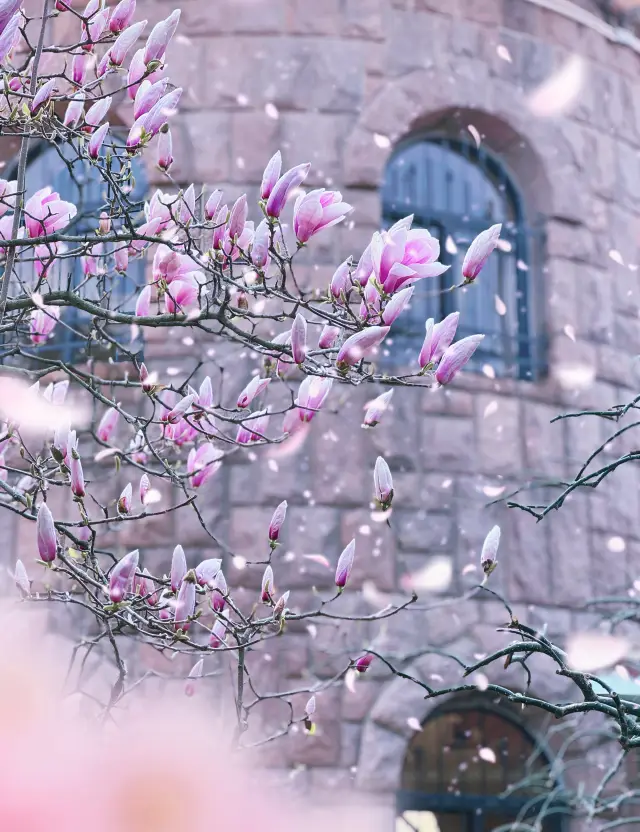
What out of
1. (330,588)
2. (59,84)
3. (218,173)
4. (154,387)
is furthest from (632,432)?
(154,387)

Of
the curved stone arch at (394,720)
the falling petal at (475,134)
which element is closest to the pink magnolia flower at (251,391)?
the curved stone arch at (394,720)

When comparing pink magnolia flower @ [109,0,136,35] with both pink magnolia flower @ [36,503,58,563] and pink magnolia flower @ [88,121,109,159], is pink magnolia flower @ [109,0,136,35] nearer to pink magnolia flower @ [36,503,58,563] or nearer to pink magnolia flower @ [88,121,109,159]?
pink magnolia flower @ [88,121,109,159]

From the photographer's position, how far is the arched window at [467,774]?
5.84 metres

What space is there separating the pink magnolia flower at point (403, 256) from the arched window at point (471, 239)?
374 cm

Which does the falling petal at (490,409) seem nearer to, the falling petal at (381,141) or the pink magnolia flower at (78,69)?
the falling petal at (381,141)

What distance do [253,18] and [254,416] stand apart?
12.3 feet

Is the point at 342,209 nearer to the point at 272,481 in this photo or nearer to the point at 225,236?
the point at 225,236

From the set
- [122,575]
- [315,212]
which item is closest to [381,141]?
[315,212]

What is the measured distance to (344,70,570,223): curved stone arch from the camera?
6.06 meters

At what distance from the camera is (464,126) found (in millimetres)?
6574

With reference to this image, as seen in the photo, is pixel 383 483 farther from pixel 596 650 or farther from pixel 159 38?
pixel 596 650

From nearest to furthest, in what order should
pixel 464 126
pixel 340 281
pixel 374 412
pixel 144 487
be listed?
pixel 340 281 → pixel 374 412 → pixel 144 487 → pixel 464 126

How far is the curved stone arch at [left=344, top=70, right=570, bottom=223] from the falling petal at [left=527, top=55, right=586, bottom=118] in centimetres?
8

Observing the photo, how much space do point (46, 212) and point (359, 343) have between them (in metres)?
1.05
